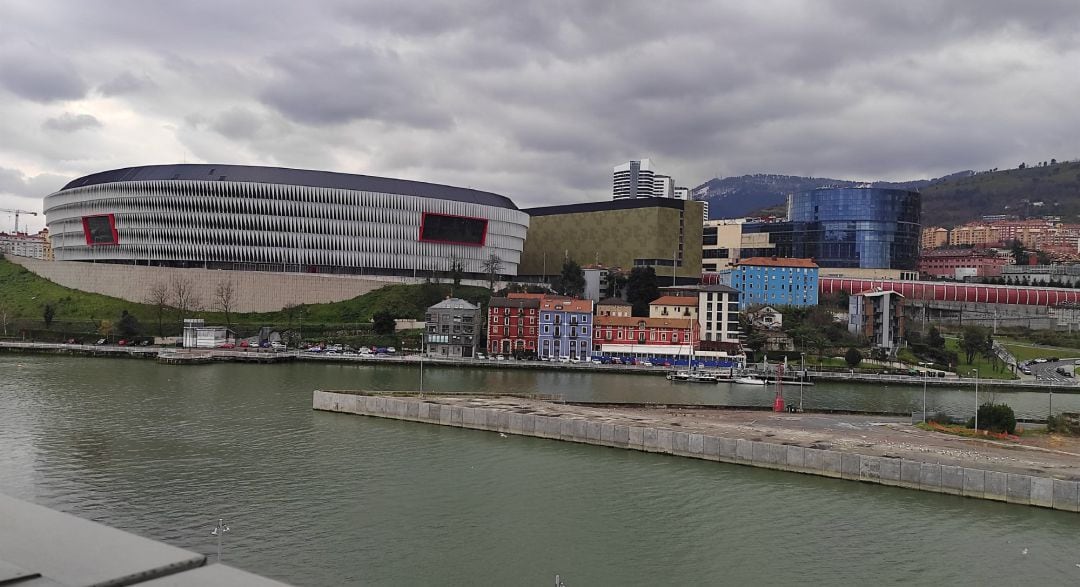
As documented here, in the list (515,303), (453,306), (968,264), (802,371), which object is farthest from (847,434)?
(968,264)

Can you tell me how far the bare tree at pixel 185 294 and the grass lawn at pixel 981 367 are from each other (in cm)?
9445

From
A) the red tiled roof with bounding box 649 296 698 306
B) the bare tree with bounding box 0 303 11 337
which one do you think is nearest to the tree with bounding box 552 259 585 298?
the red tiled roof with bounding box 649 296 698 306

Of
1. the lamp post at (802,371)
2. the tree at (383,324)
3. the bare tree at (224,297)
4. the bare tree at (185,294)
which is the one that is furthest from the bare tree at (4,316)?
the lamp post at (802,371)

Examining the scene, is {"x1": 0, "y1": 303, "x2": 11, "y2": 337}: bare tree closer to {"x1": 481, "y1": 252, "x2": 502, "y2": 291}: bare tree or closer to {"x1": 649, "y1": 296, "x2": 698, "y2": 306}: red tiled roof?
{"x1": 481, "y1": 252, "x2": 502, "y2": 291}: bare tree

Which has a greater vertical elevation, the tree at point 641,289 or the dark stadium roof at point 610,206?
the dark stadium roof at point 610,206

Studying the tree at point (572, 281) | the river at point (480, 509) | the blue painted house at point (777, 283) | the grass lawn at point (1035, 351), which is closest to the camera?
the river at point (480, 509)

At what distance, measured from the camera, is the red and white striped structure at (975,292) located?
132 m

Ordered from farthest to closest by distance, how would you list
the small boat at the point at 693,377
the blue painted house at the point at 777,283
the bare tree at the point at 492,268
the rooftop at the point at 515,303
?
the bare tree at the point at 492,268 < the blue painted house at the point at 777,283 < the rooftop at the point at 515,303 < the small boat at the point at 693,377

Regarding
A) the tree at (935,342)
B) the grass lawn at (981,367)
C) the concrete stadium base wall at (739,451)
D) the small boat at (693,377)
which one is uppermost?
the tree at (935,342)

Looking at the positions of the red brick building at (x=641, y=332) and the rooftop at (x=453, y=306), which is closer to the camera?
the red brick building at (x=641, y=332)

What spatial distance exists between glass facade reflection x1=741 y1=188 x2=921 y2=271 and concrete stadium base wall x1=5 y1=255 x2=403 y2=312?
84.2 meters

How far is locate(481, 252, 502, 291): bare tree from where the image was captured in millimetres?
135850

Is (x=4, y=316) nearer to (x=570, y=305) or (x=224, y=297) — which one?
(x=224, y=297)

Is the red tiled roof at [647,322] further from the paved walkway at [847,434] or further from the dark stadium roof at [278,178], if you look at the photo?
the dark stadium roof at [278,178]
